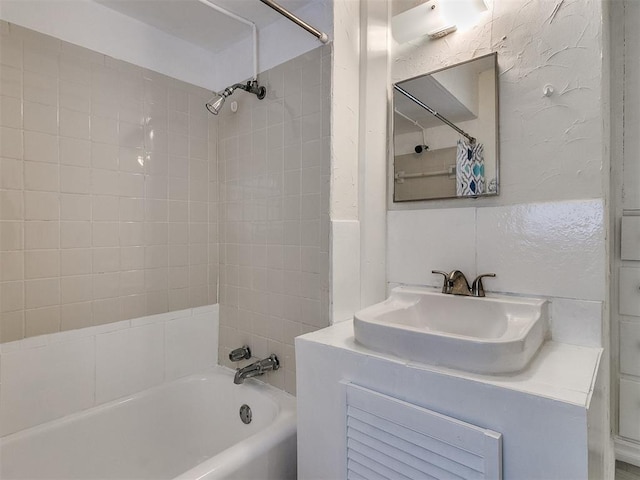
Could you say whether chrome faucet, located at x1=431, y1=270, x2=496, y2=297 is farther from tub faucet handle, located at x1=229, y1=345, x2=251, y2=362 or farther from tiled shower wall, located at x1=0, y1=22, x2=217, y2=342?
tiled shower wall, located at x1=0, y1=22, x2=217, y2=342

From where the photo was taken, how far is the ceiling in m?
1.57

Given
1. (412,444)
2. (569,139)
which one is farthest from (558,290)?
(412,444)

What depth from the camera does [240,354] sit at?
5.82 feet

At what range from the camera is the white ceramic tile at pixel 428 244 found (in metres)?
1.34

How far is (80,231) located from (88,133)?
0.43 metres

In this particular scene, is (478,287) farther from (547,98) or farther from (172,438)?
(172,438)

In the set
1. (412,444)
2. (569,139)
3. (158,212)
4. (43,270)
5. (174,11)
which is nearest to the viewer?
(412,444)

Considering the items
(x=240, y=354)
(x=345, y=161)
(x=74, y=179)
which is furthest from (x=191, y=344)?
(x=345, y=161)

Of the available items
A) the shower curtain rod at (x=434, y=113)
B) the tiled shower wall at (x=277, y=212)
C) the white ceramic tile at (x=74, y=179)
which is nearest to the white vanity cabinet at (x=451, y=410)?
the tiled shower wall at (x=277, y=212)

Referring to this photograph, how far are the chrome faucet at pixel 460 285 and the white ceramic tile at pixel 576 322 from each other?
225 millimetres

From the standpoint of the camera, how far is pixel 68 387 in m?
1.45

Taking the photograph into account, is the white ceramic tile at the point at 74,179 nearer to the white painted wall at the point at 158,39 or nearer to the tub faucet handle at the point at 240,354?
the white painted wall at the point at 158,39

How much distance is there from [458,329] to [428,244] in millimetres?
357

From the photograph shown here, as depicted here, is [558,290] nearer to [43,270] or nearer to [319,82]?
[319,82]
